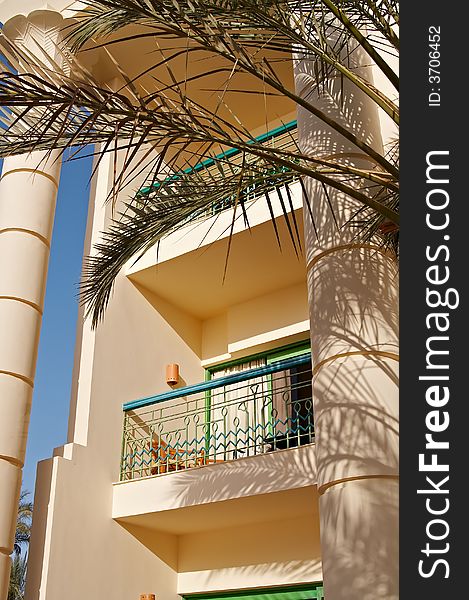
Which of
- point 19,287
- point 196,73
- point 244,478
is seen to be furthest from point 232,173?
point 196,73

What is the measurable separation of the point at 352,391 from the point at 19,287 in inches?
211

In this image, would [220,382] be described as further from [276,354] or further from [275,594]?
[275,594]

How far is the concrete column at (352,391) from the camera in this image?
16.8ft

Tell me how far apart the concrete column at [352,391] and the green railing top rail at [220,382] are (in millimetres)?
2804

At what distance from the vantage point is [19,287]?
376 inches

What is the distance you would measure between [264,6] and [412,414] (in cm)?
325

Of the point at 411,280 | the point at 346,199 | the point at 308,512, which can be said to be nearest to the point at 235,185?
the point at 346,199

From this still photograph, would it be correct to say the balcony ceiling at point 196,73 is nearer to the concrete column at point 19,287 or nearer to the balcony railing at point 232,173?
the concrete column at point 19,287

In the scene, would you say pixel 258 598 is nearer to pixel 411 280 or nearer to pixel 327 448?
pixel 327 448

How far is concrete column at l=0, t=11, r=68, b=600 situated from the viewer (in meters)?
8.49

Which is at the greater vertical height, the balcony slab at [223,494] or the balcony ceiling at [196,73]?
the balcony ceiling at [196,73]

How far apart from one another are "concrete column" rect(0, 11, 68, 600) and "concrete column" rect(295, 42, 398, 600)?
3619 millimetres

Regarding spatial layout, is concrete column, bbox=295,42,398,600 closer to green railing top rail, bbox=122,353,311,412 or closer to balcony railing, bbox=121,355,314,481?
green railing top rail, bbox=122,353,311,412

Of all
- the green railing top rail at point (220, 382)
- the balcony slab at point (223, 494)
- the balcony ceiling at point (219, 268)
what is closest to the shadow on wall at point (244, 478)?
the balcony slab at point (223, 494)
